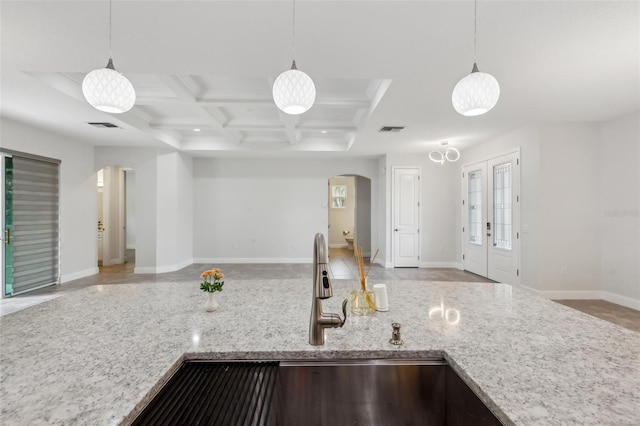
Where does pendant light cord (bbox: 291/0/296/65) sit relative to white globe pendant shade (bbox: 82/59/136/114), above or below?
above

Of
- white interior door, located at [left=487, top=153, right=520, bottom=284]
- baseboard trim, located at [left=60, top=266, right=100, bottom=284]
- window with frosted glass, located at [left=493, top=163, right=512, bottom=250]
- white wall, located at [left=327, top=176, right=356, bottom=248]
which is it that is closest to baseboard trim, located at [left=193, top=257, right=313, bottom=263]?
baseboard trim, located at [left=60, top=266, right=100, bottom=284]

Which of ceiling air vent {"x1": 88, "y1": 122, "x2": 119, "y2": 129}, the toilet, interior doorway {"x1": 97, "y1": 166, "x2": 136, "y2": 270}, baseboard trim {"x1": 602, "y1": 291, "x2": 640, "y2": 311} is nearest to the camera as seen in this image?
baseboard trim {"x1": 602, "y1": 291, "x2": 640, "y2": 311}

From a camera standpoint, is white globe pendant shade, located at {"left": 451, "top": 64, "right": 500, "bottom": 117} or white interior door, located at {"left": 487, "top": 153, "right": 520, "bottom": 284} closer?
white globe pendant shade, located at {"left": 451, "top": 64, "right": 500, "bottom": 117}

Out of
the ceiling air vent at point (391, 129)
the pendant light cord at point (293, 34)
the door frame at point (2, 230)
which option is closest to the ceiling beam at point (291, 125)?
the ceiling air vent at point (391, 129)

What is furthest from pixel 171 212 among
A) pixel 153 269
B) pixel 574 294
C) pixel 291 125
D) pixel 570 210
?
pixel 574 294

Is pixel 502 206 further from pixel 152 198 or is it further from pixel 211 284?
pixel 152 198

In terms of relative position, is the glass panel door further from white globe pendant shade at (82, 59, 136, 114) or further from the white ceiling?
white globe pendant shade at (82, 59, 136, 114)

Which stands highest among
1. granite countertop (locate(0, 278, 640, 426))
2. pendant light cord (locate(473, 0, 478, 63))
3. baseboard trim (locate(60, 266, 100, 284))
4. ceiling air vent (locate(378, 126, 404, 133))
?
ceiling air vent (locate(378, 126, 404, 133))

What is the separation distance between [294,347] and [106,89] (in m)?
1.68

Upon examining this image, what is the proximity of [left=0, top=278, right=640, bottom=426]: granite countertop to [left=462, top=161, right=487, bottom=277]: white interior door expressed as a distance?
16.4 feet

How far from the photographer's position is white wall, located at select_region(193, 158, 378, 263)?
792 centimetres

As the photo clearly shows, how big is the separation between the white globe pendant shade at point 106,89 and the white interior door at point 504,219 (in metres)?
5.54

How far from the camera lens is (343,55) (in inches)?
108

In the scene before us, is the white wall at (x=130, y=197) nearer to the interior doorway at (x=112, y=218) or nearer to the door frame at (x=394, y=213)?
the interior doorway at (x=112, y=218)
